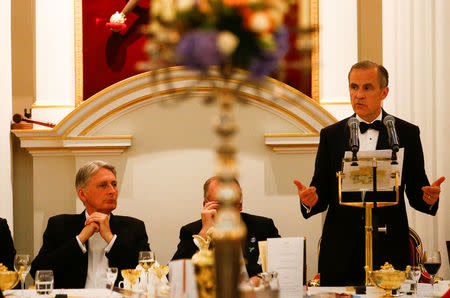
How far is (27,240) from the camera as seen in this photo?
5617 mm

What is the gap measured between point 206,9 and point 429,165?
139 inches

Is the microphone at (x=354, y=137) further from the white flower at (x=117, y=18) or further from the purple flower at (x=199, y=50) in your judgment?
the white flower at (x=117, y=18)

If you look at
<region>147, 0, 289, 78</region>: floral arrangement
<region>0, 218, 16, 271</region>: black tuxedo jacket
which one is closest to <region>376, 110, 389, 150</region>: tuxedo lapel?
<region>0, 218, 16, 271</region>: black tuxedo jacket

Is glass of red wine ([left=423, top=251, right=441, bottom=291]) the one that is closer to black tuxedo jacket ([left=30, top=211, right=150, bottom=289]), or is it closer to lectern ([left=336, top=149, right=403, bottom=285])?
lectern ([left=336, top=149, right=403, bottom=285])

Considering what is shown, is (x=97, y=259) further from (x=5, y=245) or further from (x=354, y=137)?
(x=354, y=137)

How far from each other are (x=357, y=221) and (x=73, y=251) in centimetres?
147

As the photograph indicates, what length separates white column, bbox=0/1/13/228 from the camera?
533 centimetres

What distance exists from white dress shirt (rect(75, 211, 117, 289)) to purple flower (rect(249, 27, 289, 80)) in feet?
8.47

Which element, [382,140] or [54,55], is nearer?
[382,140]

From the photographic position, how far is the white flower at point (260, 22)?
165 cm

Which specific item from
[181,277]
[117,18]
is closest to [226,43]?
[181,277]

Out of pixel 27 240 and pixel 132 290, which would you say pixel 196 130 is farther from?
pixel 132 290

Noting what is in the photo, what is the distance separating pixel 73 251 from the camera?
13.3 feet

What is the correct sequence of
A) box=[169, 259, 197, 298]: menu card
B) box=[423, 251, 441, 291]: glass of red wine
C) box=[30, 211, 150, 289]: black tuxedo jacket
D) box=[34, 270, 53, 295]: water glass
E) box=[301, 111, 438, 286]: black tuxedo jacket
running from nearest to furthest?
box=[169, 259, 197, 298]: menu card < box=[34, 270, 53, 295]: water glass < box=[423, 251, 441, 291]: glass of red wine < box=[301, 111, 438, 286]: black tuxedo jacket < box=[30, 211, 150, 289]: black tuxedo jacket
